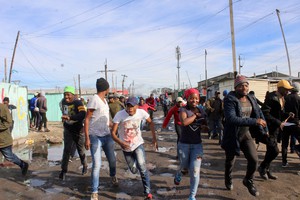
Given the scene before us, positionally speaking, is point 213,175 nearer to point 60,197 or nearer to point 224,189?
point 224,189

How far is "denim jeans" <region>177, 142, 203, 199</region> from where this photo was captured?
4.33 meters

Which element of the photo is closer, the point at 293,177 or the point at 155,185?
the point at 155,185

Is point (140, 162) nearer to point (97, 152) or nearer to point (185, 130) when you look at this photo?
point (97, 152)

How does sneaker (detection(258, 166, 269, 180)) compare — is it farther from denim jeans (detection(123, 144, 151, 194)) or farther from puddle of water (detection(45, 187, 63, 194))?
puddle of water (detection(45, 187, 63, 194))

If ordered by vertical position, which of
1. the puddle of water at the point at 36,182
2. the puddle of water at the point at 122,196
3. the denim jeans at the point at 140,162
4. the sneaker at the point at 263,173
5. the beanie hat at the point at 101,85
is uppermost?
the beanie hat at the point at 101,85

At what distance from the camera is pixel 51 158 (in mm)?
8297

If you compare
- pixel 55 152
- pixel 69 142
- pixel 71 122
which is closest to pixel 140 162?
pixel 71 122

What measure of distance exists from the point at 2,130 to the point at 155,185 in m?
3.08

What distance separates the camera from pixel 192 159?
176 inches

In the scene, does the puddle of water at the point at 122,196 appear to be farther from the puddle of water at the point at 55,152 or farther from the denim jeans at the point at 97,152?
the puddle of water at the point at 55,152

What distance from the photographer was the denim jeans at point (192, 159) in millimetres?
4328

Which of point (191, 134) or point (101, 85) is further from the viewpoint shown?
point (101, 85)

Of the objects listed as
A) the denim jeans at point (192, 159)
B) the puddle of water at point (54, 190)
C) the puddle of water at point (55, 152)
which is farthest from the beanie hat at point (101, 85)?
the puddle of water at point (55, 152)

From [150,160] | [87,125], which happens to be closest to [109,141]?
[87,125]
